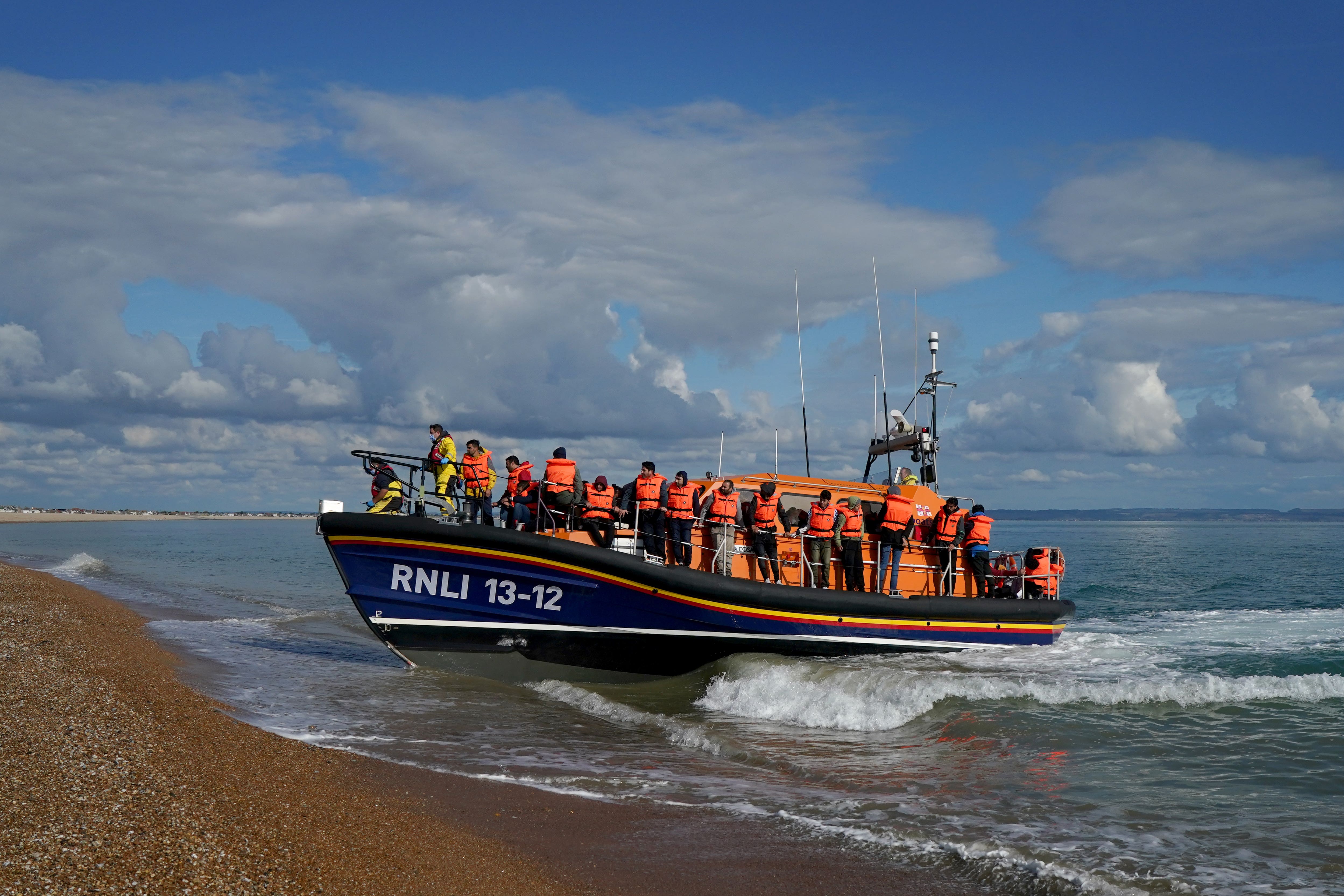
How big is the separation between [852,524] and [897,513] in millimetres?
627

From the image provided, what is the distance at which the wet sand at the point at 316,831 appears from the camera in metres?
4.00

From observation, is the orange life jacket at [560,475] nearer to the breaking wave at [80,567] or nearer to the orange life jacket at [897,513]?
the orange life jacket at [897,513]

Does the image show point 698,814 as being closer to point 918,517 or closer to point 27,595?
point 918,517

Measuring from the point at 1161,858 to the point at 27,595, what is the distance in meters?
17.4

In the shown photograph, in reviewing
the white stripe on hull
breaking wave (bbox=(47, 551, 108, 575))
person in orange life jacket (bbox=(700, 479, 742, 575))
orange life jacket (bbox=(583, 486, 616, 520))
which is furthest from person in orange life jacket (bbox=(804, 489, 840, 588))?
breaking wave (bbox=(47, 551, 108, 575))

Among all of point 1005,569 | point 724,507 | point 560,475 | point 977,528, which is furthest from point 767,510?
point 1005,569

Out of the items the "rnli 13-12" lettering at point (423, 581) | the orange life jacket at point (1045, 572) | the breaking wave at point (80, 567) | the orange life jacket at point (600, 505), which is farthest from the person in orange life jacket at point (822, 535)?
the breaking wave at point (80, 567)

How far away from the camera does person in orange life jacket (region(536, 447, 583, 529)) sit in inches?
379

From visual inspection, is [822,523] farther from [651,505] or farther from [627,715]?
[627,715]

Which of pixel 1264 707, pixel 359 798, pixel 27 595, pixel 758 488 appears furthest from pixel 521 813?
pixel 27 595

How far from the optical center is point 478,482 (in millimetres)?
9562

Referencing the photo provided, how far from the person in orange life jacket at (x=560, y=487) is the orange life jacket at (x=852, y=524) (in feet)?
10.2

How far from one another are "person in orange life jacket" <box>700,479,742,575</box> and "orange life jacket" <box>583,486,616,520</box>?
105 cm

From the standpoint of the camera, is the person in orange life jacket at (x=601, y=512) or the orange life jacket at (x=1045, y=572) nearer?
the person in orange life jacket at (x=601, y=512)
